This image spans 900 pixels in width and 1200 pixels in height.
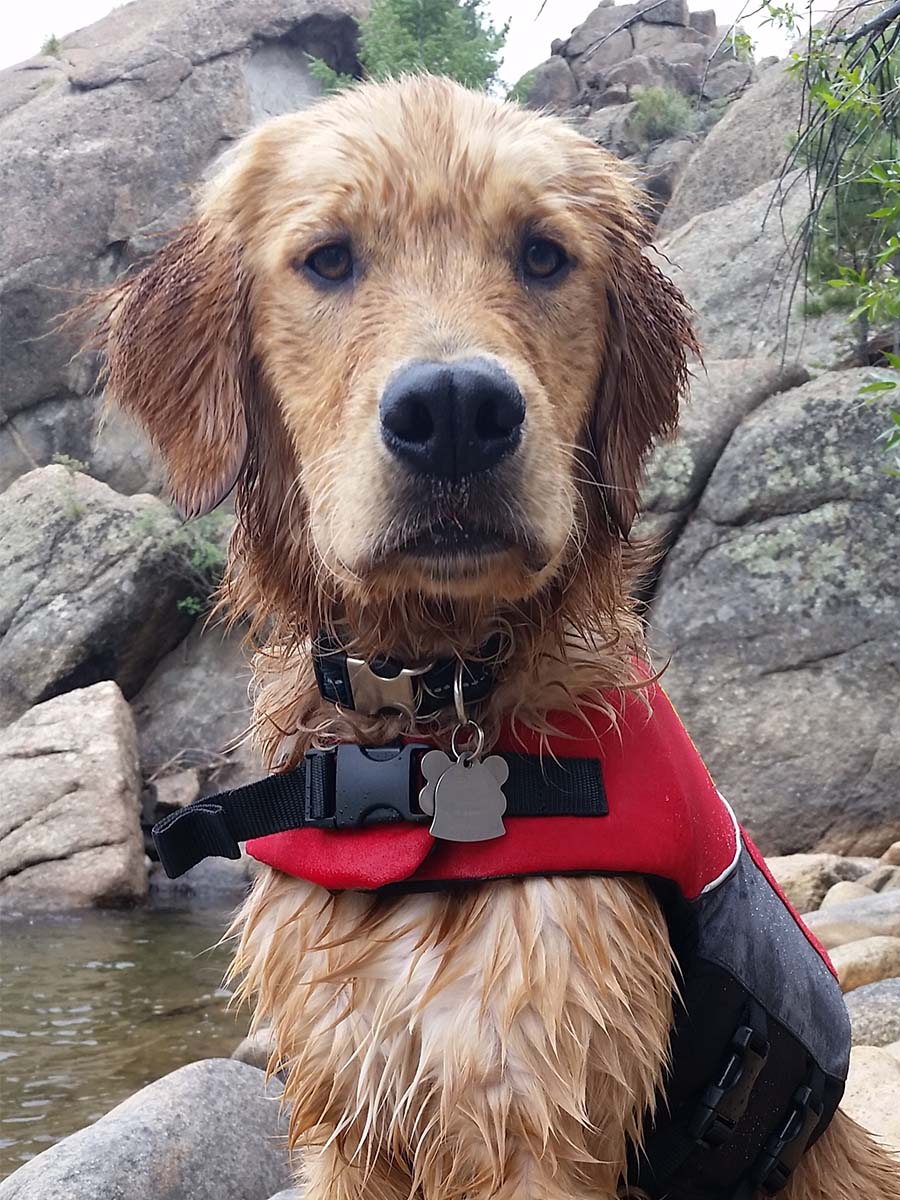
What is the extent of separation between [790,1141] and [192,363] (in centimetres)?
228

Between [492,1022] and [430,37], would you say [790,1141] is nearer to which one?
[492,1022]

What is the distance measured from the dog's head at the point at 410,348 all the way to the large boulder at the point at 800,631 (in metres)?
7.40

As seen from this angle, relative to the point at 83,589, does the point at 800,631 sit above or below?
above

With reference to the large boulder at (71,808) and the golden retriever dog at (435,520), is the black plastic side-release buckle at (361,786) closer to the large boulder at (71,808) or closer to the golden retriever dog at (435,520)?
the golden retriever dog at (435,520)

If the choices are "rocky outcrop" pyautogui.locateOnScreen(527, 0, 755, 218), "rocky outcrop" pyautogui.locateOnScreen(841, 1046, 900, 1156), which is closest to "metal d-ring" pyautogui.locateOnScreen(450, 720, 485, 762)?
"rocky outcrop" pyautogui.locateOnScreen(841, 1046, 900, 1156)

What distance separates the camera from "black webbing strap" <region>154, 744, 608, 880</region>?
7.73 feet

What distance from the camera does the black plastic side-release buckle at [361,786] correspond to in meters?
2.37

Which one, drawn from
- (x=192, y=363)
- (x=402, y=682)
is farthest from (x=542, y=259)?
(x=402, y=682)

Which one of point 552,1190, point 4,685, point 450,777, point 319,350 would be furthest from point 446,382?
point 4,685

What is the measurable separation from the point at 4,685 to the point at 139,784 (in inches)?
118

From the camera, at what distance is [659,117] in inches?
995

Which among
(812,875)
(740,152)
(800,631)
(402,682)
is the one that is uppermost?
(740,152)

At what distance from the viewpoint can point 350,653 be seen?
2.71m

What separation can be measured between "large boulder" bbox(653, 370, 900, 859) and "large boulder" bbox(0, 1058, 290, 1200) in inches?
246
